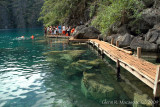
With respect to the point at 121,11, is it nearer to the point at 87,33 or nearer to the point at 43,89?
the point at 87,33

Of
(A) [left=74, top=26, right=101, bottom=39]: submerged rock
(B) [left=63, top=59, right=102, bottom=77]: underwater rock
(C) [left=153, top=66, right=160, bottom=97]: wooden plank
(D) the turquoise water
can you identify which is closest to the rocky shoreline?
(A) [left=74, top=26, right=101, bottom=39]: submerged rock

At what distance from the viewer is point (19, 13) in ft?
268

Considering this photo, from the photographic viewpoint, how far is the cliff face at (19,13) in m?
75.9

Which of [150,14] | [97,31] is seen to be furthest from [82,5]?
[150,14]

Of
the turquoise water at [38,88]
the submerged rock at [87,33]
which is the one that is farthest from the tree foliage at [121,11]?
the turquoise water at [38,88]

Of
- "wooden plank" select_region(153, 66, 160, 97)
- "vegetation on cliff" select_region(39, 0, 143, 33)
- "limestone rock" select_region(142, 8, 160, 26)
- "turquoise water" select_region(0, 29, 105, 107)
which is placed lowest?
"turquoise water" select_region(0, 29, 105, 107)

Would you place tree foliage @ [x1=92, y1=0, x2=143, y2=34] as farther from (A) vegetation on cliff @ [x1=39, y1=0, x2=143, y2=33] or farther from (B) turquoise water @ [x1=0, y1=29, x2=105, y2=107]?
(B) turquoise water @ [x1=0, y1=29, x2=105, y2=107]

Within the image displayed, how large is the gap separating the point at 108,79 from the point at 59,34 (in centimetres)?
2164

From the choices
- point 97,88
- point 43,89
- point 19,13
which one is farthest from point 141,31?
point 19,13

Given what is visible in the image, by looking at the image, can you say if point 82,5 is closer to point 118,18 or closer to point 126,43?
point 118,18

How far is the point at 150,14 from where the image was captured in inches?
632

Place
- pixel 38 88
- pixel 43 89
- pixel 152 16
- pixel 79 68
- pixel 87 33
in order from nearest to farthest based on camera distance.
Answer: pixel 43 89, pixel 38 88, pixel 79 68, pixel 152 16, pixel 87 33

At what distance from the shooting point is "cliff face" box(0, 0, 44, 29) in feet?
249

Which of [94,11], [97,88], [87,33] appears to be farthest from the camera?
[94,11]
